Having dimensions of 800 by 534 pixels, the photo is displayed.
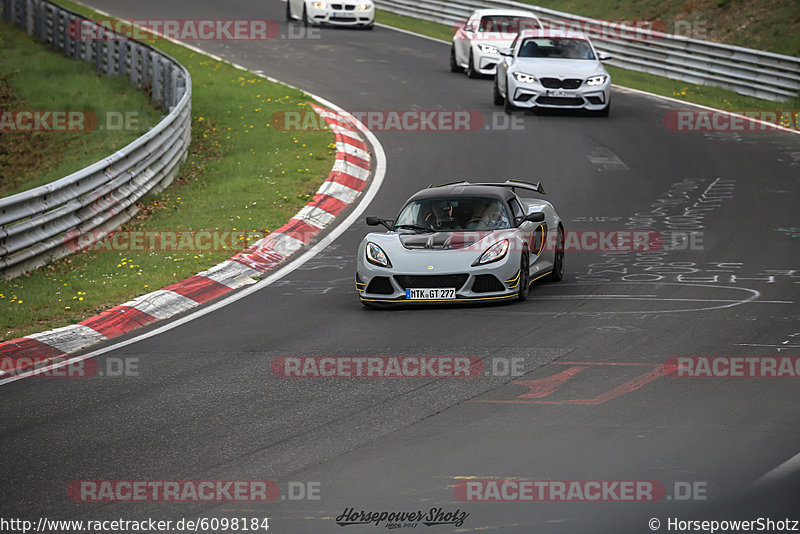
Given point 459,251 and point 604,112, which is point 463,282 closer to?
point 459,251

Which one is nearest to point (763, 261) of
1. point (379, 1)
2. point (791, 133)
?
point (791, 133)

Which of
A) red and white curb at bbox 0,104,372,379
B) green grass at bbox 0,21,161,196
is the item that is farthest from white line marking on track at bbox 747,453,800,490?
green grass at bbox 0,21,161,196

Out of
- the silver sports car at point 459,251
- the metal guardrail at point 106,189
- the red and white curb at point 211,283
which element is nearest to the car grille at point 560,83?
the red and white curb at point 211,283

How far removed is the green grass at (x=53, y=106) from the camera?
75.0 feet

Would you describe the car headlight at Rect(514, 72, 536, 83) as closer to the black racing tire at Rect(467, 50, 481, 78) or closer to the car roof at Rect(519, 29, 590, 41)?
the car roof at Rect(519, 29, 590, 41)

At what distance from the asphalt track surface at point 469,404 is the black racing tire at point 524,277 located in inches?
6.4

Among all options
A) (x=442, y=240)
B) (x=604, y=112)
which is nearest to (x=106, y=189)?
(x=442, y=240)

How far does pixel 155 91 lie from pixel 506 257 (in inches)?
578

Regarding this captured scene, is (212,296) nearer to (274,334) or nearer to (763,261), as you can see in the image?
(274,334)

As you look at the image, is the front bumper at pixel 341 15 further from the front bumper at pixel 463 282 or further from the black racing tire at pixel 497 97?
the front bumper at pixel 463 282

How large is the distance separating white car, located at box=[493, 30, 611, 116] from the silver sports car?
10469mm

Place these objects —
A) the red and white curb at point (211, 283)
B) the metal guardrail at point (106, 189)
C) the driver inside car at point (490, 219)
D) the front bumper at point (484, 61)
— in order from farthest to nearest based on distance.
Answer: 1. the front bumper at point (484, 61)
2. the metal guardrail at point (106, 189)
3. the driver inside car at point (490, 219)
4. the red and white curb at point (211, 283)

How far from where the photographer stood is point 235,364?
1030 cm

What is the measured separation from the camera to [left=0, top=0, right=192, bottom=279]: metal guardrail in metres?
14.4
